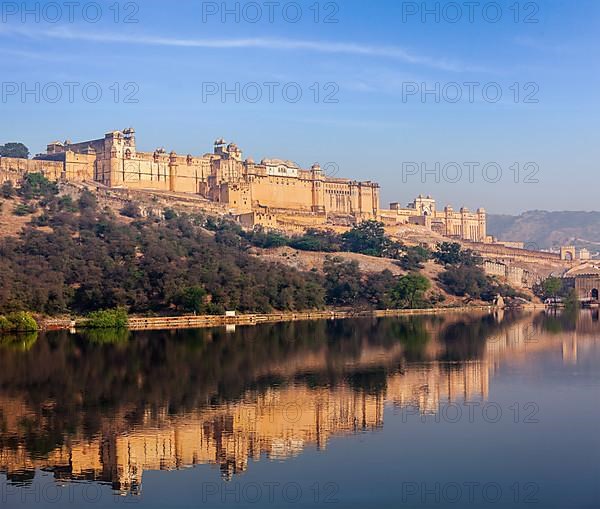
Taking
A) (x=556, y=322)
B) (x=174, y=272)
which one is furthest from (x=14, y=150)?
(x=556, y=322)

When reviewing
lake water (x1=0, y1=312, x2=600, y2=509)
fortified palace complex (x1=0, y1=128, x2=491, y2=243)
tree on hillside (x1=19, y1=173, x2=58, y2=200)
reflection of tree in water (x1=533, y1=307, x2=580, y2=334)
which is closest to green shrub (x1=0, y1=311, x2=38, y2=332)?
lake water (x1=0, y1=312, x2=600, y2=509)

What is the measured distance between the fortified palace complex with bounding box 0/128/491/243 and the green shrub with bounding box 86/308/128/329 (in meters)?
24.7

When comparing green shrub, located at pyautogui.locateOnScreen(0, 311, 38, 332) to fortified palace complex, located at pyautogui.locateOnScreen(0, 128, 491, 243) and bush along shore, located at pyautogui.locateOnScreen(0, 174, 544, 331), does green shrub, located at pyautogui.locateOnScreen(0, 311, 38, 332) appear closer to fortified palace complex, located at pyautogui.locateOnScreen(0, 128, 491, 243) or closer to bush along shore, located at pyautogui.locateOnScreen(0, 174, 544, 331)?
bush along shore, located at pyautogui.locateOnScreen(0, 174, 544, 331)

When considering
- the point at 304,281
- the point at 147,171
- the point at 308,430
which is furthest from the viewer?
the point at 147,171

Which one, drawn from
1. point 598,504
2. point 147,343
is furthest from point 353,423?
point 147,343

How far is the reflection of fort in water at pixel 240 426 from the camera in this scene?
13.8 meters

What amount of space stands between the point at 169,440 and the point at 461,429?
4.94m

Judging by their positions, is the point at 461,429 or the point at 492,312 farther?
the point at 492,312

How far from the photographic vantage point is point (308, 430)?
52.1 feet

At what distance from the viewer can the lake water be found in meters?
12.4

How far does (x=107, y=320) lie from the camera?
123 feet

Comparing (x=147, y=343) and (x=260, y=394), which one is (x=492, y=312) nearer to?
(x=147, y=343)

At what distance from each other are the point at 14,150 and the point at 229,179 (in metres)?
16.9

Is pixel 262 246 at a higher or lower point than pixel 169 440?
higher
